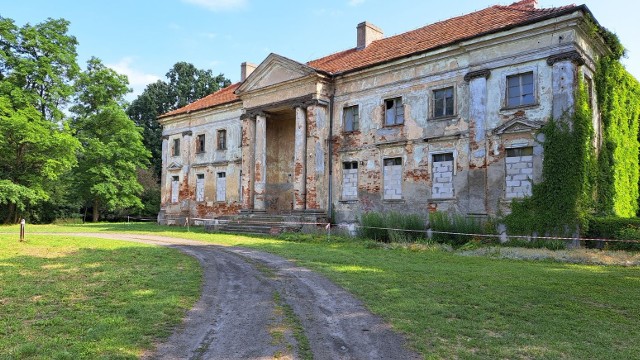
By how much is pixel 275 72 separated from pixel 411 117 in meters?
8.27

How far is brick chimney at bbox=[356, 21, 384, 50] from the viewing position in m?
24.3

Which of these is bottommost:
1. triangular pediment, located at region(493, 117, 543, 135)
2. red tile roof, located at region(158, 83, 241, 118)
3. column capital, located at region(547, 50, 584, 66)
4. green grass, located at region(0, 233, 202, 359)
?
green grass, located at region(0, 233, 202, 359)

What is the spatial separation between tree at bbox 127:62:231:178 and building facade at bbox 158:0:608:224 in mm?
23315

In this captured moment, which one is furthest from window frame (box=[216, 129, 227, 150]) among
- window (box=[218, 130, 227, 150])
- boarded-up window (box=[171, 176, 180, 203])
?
boarded-up window (box=[171, 176, 180, 203])

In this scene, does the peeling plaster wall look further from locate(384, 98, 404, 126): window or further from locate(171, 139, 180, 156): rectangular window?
locate(384, 98, 404, 126): window

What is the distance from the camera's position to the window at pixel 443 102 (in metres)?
18.5

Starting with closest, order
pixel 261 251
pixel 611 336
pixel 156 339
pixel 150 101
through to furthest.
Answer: pixel 156 339 < pixel 611 336 < pixel 261 251 < pixel 150 101

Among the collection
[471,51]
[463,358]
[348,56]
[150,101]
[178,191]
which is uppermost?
[150,101]

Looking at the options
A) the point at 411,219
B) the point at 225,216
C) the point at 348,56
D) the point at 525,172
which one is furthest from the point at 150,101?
the point at 525,172

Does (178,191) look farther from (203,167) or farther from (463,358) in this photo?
(463,358)

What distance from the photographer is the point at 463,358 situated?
14.5 ft

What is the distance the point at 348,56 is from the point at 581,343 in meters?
21.0

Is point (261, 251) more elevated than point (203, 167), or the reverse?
point (203, 167)

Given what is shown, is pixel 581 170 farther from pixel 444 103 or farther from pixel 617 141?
pixel 444 103
